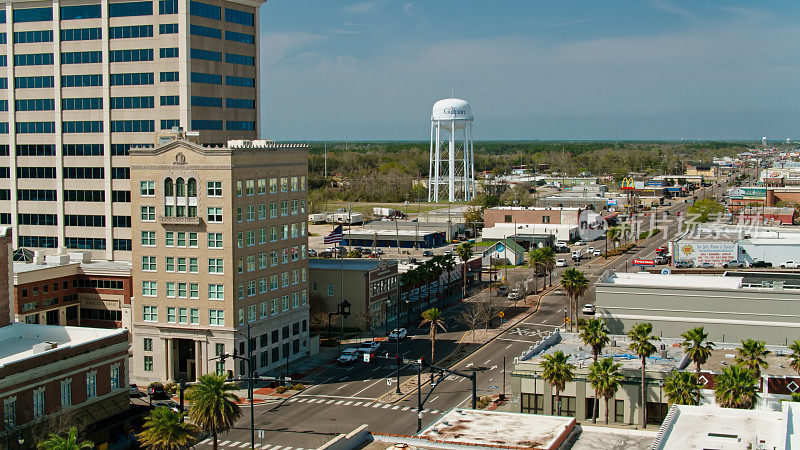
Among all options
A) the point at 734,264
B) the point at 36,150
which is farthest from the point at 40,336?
the point at 734,264

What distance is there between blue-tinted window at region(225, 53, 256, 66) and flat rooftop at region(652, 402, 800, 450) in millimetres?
63999

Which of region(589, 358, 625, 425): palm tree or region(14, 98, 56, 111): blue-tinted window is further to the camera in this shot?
region(14, 98, 56, 111): blue-tinted window

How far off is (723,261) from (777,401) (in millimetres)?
75447

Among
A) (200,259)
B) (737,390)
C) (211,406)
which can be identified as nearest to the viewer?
(211,406)

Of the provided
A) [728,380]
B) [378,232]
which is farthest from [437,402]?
[378,232]

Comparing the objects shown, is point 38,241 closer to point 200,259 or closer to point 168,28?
point 168,28

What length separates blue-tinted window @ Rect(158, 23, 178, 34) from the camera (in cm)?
9396

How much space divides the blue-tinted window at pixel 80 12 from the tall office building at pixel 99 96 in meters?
0.10

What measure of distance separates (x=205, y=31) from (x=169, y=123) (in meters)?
10.2

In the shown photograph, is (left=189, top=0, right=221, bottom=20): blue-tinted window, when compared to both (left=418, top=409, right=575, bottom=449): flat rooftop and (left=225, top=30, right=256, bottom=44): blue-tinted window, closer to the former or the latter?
(left=225, top=30, right=256, bottom=44): blue-tinted window

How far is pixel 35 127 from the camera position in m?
99.4

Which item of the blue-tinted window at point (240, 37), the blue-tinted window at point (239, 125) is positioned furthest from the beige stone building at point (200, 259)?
the blue-tinted window at point (240, 37)

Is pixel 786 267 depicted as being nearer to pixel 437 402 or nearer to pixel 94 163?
pixel 437 402

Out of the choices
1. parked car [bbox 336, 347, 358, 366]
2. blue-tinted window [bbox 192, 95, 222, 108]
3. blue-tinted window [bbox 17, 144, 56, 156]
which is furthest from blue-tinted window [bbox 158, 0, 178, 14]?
parked car [bbox 336, 347, 358, 366]
